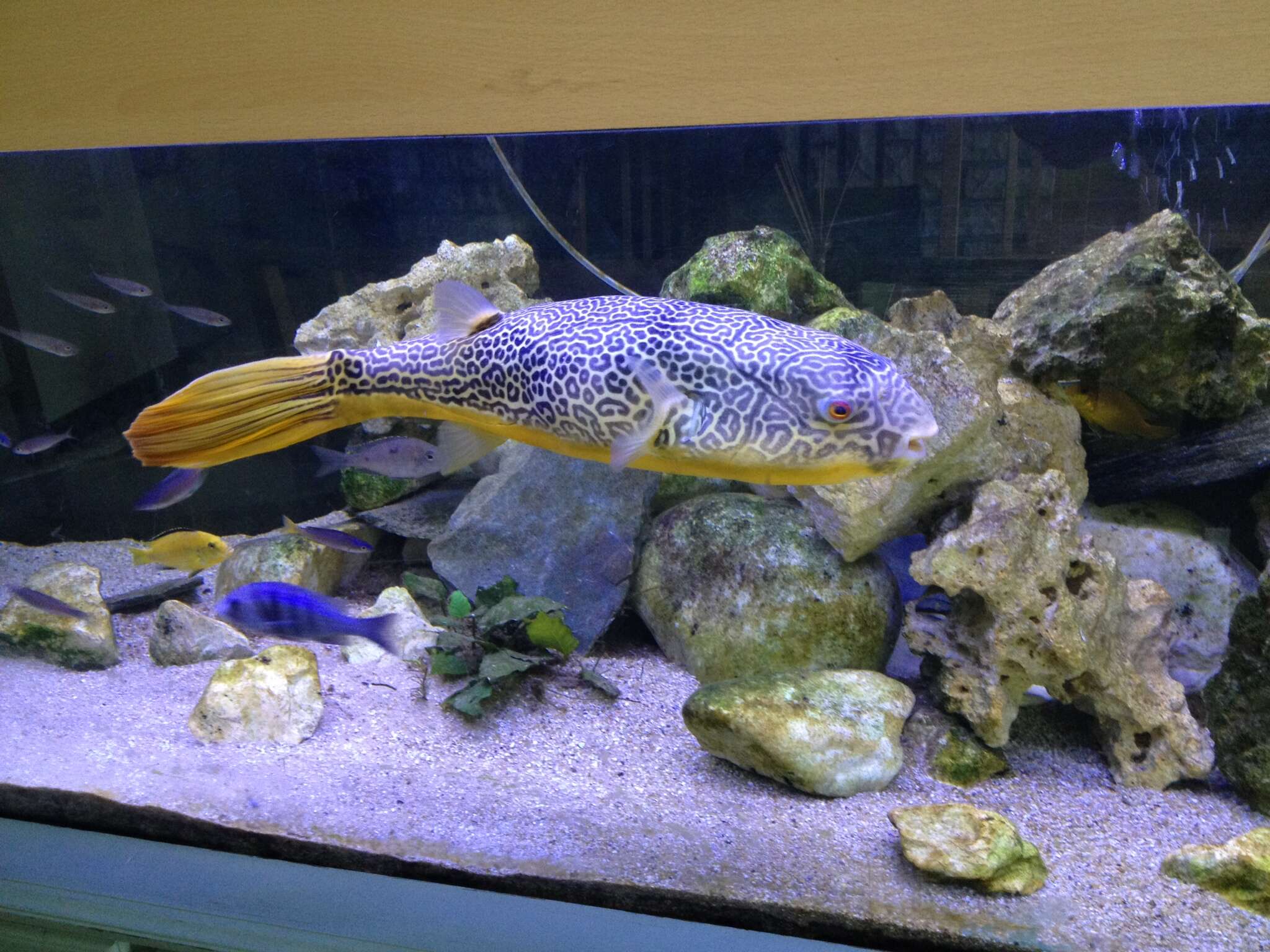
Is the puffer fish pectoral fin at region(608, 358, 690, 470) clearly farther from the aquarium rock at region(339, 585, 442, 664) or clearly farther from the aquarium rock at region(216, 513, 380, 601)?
the aquarium rock at region(216, 513, 380, 601)

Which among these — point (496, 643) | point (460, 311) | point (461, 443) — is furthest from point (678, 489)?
point (460, 311)

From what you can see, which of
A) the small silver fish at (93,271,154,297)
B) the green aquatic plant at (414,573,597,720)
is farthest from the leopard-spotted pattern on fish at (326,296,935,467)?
the small silver fish at (93,271,154,297)

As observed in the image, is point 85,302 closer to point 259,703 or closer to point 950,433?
point 259,703

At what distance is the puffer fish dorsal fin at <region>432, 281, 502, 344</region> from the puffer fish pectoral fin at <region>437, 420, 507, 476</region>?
0.92 ft

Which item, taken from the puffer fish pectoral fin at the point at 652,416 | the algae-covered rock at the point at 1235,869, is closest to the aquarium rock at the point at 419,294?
the puffer fish pectoral fin at the point at 652,416

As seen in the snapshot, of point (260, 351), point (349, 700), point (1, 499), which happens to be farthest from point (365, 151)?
point (1, 499)

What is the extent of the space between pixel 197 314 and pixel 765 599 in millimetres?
2982

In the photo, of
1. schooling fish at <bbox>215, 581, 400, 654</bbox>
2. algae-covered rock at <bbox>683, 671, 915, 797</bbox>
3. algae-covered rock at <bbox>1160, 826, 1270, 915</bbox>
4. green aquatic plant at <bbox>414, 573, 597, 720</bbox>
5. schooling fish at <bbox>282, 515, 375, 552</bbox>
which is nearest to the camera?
algae-covered rock at <bbox>1160, 826, 1270, 915</bbox>

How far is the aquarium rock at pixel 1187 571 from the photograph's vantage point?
2998 mm

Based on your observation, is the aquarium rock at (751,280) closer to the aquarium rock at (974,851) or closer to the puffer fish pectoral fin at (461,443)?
the puffer fish pectoral fin at (461,443)

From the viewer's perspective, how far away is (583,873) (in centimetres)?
194

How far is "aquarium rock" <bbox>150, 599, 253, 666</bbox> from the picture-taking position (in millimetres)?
3314

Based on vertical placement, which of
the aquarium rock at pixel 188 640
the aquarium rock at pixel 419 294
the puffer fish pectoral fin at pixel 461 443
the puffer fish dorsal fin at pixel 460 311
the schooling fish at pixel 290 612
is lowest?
the aquarium rock at pixel 188 640

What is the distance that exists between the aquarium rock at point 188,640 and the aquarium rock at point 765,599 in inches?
71.5
